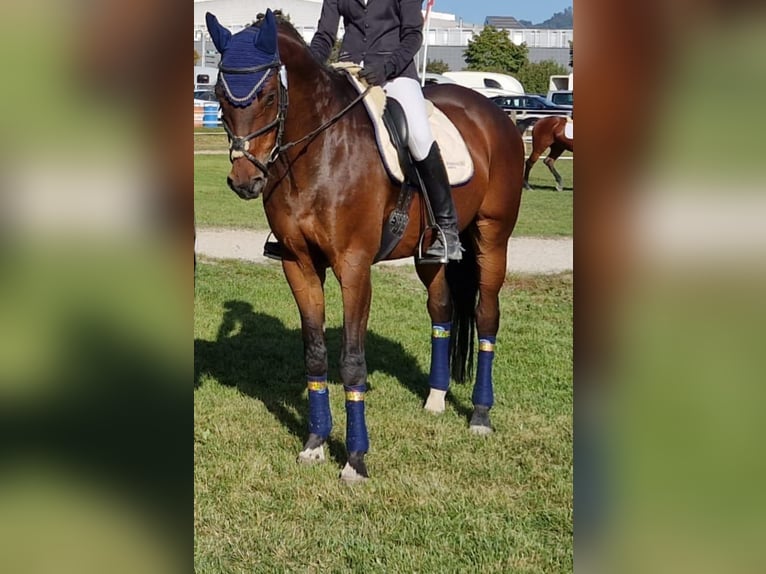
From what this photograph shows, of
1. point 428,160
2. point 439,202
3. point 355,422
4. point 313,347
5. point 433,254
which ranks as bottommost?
point 355,422

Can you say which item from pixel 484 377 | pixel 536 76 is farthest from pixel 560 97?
pixel 484 377

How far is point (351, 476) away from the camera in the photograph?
4.68 meters

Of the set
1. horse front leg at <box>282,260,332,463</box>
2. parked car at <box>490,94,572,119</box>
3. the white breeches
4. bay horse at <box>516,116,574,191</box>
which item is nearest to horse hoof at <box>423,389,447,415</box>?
horse front leg at <box>282,260,332,463</box>

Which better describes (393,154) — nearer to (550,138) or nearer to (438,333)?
(438,333)

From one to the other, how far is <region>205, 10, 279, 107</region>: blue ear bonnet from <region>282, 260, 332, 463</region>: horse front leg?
1122mm

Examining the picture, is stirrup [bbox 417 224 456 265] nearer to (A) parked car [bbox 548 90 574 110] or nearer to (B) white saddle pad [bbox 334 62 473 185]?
(B) white saddle pad [bbox 334 62 473 185]

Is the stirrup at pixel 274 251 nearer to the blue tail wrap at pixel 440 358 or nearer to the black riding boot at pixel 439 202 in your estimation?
the black riding boot at pixel 439 202

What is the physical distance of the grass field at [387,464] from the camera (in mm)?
3893

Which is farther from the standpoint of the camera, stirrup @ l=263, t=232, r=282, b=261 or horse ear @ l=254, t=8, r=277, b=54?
stirrup @ l=263, t=232, r=282, b=261

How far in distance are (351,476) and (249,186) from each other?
5.53 feet

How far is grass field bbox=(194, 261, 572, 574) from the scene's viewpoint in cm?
389

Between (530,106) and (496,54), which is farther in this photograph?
(496,54)
